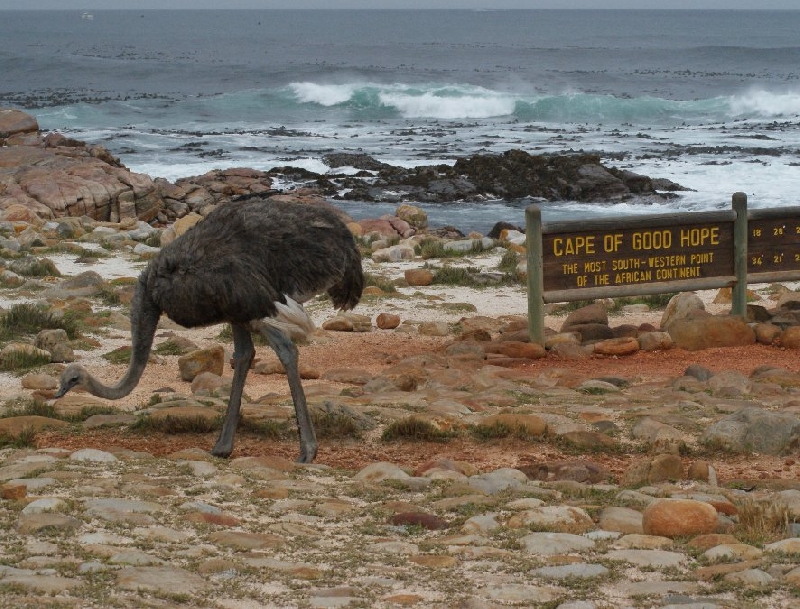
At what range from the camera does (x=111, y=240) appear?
64.2ft

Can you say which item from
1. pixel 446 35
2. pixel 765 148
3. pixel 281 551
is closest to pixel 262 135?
pixel 765 148

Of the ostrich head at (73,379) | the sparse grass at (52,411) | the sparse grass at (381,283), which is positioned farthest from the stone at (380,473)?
the sparse grass at (381,283)

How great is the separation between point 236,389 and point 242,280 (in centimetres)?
83

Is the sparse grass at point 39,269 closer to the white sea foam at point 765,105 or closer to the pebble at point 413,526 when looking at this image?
the pebble at point 413,526

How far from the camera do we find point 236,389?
25.7 feet

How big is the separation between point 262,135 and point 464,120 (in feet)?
38.3

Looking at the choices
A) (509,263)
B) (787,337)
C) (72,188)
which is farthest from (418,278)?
(72,188)

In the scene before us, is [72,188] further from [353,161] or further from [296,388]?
[296,388]

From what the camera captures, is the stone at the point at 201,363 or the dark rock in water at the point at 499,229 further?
the dark rock in water at the point at 499,229

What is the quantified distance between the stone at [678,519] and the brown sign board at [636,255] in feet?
20.4

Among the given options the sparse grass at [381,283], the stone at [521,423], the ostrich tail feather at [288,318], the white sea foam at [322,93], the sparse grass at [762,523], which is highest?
the white sea foam at [322,93]

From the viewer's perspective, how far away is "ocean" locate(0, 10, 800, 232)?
36469mm

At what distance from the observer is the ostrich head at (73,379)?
7.38 meters

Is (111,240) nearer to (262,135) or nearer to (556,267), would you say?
(556,267)
